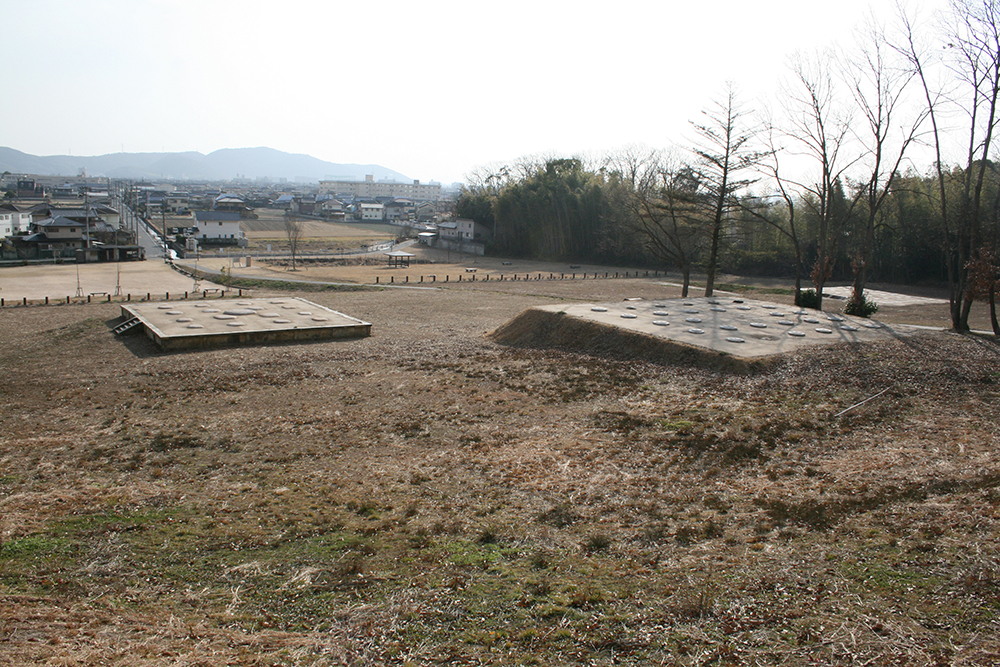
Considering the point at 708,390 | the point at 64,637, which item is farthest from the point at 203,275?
the point at 64,637

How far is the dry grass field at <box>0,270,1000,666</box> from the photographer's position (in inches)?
171

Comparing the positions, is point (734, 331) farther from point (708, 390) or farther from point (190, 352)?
point (190, 352)

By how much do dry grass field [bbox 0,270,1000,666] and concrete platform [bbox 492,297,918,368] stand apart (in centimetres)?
104

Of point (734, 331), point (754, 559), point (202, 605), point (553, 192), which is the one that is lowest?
point (202, 605)

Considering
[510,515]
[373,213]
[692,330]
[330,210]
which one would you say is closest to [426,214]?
[373,213]

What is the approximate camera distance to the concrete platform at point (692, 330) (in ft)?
44.4

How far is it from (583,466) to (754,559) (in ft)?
9.86

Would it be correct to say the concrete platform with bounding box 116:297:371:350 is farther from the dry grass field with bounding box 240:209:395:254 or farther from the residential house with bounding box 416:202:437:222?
the residential house with bounding box 416:202:437:222

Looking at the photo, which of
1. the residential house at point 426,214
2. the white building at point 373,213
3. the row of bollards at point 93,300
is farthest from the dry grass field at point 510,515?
the white building at point 373,213

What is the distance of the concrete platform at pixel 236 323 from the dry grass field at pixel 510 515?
9.59ft

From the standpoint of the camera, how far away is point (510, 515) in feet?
22.1

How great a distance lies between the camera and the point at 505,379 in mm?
12953

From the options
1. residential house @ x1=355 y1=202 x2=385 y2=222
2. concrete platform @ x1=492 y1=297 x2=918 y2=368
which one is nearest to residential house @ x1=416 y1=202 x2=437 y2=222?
residential house @ x1=355 y1=202 x2=385 y2=222

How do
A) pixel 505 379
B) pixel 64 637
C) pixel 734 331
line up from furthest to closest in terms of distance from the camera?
1. pixel 734 331
2. pixel 505 379
3. pixel 64 637
